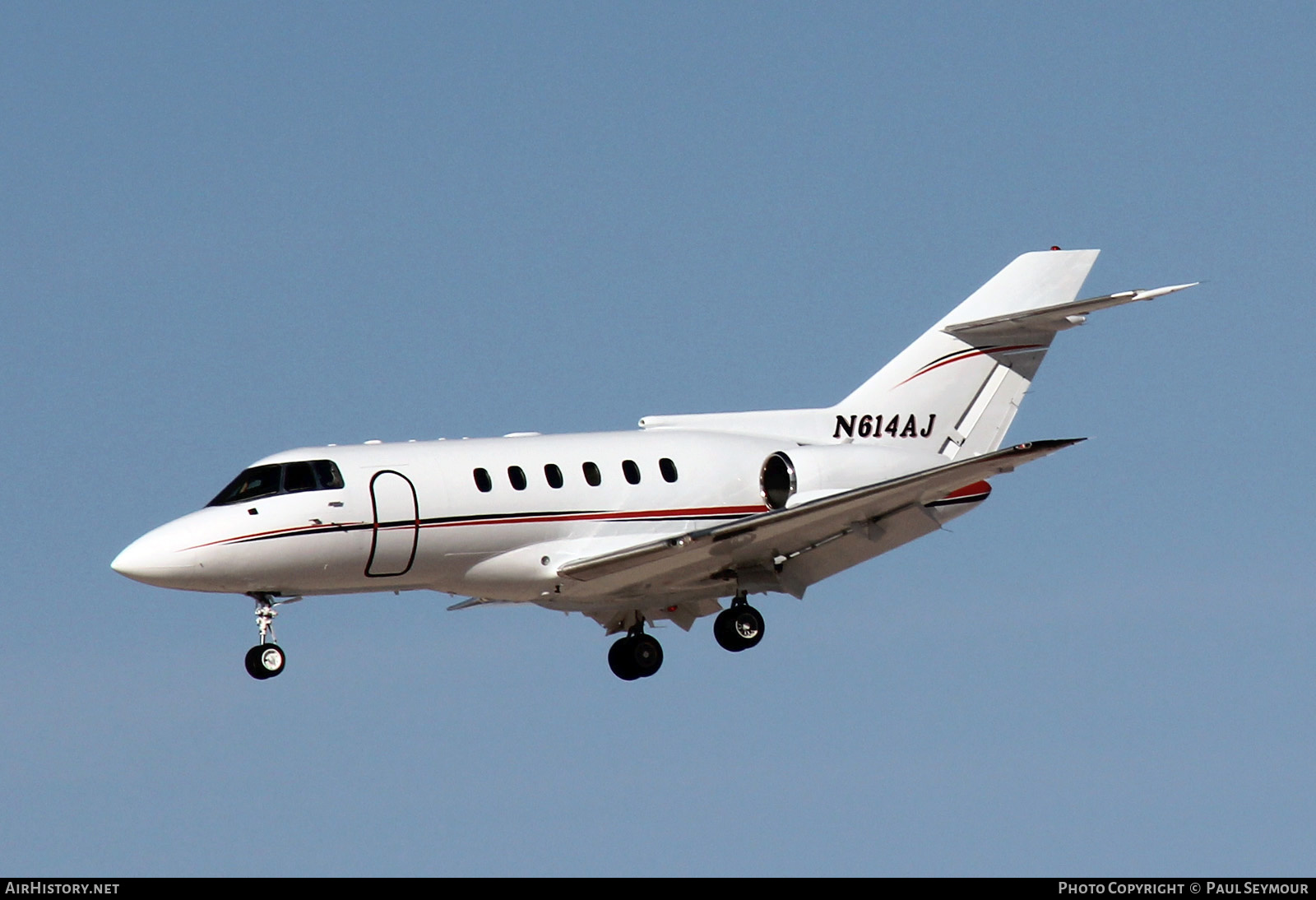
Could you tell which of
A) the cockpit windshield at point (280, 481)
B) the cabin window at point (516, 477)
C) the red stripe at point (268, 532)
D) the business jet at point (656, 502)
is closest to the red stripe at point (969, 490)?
the business jet at point (656, 502)

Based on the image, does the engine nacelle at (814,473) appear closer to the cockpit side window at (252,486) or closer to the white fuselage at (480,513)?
the white fuselage at (480,513)

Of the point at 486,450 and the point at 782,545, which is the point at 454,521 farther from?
the point at 782,545

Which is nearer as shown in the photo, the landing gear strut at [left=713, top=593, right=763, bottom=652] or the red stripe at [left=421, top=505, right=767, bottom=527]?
the red stripe at [left=421, top=505, right=767, bottom=527]

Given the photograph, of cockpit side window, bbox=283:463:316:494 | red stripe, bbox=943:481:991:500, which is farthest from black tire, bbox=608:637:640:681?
cockpit side window, bbox=283:463:316:494

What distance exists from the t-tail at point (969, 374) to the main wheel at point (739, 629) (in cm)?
369

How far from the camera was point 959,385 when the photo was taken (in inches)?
1529

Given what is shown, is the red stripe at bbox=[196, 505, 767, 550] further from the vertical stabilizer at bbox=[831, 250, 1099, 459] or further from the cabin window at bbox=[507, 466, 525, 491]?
the vertical stabilizer at bbox=[831, 250, 1099, 459]

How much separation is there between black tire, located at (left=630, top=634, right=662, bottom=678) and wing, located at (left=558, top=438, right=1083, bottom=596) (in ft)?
4.90

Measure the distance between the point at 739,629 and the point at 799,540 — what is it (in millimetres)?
1823

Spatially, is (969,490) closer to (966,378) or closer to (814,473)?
(966,378)

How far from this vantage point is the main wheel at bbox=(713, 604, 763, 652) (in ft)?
118

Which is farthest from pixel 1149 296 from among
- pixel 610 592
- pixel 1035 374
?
pixel 610 592

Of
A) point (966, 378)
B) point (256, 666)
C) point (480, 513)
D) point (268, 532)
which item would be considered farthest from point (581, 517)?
point (966, 378)

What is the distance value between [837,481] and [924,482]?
2756 mm
